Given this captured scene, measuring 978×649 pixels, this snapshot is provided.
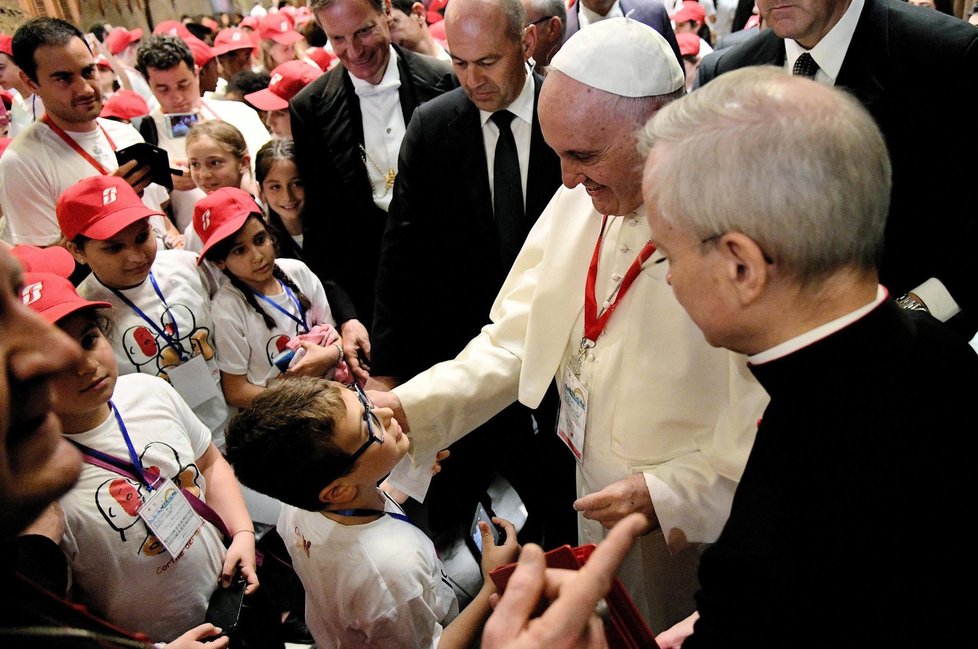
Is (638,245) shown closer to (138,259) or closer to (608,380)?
(608,380)

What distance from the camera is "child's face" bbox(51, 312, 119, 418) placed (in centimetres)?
192

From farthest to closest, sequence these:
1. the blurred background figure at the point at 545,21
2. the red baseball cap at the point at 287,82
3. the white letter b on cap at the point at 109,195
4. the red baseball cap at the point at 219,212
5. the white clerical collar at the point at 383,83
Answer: the red baseball cap at the point at 287,82
the blurred background figure at the point at 545,21
the white clerical collar at the point at 383,83
the red baseball cap at the point at 219,212
the white letter b on cap at the point at 109,195

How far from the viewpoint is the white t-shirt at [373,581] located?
1.84 metres

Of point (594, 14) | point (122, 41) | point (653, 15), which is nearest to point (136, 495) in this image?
point (653, 15)

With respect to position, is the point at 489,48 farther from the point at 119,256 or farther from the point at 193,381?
the point at 193,381

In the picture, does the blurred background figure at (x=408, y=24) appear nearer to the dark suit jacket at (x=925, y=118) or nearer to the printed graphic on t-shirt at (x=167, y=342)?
the printed graphic on t-shirt at (x=167, y=342)

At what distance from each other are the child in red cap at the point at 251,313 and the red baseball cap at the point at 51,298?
83cm

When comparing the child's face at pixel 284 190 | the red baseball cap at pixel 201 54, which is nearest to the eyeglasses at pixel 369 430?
the child's face at pixel 284 190

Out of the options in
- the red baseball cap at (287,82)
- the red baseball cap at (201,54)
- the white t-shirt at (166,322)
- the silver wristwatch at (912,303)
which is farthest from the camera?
the red baseball cap at (201,54)

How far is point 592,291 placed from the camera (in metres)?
2.02

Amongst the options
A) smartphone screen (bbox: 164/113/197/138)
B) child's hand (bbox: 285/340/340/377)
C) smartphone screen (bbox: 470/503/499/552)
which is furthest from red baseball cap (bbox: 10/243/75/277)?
smartphone screen (bbox: 164/113/197/138)

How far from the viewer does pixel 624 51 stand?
1.84 meters

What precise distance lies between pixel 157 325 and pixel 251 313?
0.39 m

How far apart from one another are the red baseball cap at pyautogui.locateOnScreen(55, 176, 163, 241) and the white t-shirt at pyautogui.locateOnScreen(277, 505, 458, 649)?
1.49 m
